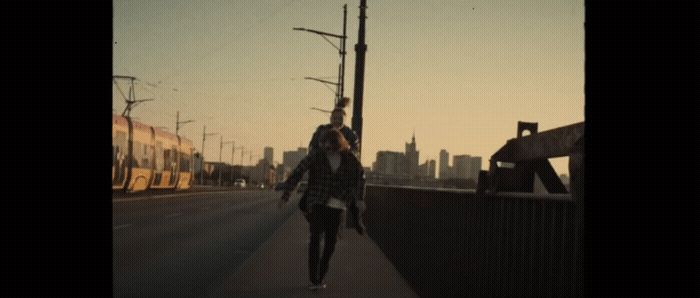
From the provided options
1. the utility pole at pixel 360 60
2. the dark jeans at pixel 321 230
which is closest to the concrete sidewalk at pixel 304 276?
the dark jeans at pixel 321 230

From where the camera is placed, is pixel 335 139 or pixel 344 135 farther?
pixel 344 135

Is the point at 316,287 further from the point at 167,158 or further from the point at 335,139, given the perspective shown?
the point at 167,158

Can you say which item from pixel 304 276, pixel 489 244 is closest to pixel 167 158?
pixel 304 276

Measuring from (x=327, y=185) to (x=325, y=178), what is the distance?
0.23ft

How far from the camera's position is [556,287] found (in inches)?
130

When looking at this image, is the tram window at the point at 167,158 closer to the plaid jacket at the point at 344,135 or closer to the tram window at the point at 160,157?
the tram window at the point at 160,157

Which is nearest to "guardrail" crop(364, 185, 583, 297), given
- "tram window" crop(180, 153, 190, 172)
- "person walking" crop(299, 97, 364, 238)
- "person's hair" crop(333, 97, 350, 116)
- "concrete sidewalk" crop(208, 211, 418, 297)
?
"concrete sidewalk" crop(208, 211, 418, 297)

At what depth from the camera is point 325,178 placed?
7070 mm

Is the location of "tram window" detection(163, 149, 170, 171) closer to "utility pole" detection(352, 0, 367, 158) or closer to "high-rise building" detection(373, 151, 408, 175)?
"utility pole" detection(352, 0, 367, 158)

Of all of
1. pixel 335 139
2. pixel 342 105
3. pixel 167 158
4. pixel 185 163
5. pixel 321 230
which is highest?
pixel 342 105

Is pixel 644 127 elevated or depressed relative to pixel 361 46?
depressed
